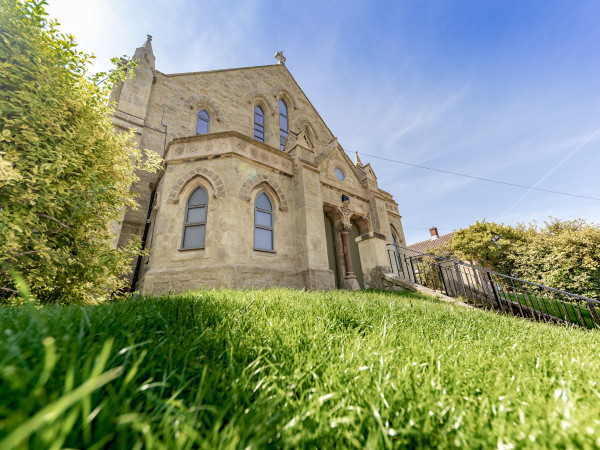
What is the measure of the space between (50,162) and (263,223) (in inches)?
224

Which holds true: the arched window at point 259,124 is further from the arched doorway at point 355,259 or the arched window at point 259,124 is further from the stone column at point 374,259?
the stone column at point 374,259

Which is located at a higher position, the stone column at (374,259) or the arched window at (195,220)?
the arched window at (195,220)

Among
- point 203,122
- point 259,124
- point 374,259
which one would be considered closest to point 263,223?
point 374,259

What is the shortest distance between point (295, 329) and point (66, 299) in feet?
14.7

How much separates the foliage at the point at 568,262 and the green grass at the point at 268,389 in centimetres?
1561

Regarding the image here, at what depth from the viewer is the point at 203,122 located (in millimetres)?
13055

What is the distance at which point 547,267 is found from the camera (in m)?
14.9

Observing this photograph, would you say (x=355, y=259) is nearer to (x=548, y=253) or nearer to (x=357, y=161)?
(x=357, y=161)

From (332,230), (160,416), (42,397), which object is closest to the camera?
(42,397)

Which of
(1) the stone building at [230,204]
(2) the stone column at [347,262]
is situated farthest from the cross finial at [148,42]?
(2) the stone column at [347,262]

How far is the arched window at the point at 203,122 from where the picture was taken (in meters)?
12.8

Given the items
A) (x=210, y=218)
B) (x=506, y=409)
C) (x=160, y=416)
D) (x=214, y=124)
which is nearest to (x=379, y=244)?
(x=210, y=218)

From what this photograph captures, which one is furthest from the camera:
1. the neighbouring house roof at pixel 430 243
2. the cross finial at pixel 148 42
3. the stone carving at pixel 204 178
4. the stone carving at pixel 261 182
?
the neighbouring house roof at pixel 430 243

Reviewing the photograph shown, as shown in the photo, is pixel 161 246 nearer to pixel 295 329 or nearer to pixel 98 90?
pixel 98 90
